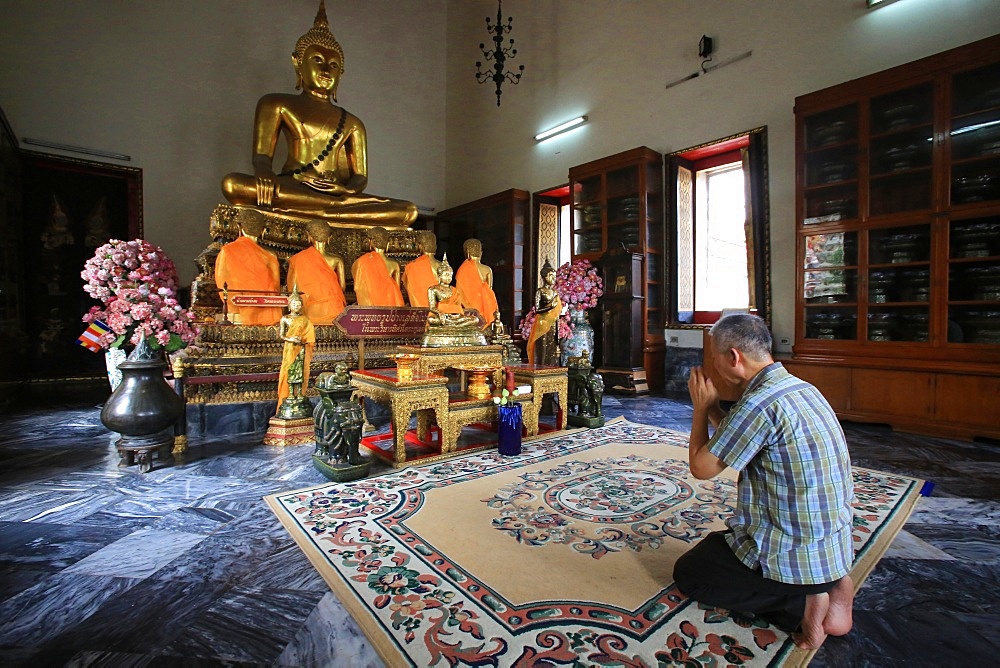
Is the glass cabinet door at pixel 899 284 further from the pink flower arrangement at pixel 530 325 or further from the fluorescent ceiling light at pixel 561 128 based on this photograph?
the fluorescent ceiling light at pixel 561 128

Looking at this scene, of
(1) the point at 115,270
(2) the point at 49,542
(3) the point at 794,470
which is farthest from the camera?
(1) the point at 115,270

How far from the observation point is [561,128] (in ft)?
25.0

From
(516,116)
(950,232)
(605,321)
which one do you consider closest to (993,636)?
(950,232)

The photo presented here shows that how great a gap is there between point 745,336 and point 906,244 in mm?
3886

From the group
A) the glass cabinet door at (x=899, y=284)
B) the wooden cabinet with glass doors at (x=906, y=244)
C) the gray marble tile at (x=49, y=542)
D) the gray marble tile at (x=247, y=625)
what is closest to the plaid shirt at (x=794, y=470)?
the gray marble tile at (x=247, y=625)

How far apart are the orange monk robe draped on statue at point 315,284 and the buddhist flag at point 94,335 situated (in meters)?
1.63

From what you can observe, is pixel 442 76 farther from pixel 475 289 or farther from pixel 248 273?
pixel 248 273

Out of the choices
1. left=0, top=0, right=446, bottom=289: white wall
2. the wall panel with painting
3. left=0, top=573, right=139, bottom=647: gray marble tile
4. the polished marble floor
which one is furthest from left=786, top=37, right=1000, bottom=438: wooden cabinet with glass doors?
the wall panel with painting

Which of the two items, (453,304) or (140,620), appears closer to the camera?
(140,620)

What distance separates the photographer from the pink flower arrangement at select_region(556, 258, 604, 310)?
5.84 metres

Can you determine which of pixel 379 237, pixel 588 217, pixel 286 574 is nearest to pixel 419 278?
pixel 379 237

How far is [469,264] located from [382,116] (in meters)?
4.48

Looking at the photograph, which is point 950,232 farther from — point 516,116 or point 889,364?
point 516,116

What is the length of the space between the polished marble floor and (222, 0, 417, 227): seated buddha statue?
3.88m
